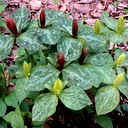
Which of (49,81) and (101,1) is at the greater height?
(101,1)

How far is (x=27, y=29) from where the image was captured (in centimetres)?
112

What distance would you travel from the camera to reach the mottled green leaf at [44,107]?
90 cm

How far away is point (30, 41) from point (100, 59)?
0.46m

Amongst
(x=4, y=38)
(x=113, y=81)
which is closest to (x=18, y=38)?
(x=4, y=38)

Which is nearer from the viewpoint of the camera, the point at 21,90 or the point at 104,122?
the point at 21,90

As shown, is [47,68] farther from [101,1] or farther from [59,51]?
[101,1]

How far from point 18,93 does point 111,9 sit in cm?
203

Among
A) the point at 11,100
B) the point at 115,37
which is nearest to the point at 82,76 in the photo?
the point at 115,37

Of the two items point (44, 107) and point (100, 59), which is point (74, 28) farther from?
point (44, 107)

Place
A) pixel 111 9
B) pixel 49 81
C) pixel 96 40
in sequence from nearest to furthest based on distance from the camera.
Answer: pixel 49 81, pixel 96 40, pixel 111 9

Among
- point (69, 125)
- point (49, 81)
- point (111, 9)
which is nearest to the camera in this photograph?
point (49, 81)

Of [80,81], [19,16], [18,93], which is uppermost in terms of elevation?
[19,16]

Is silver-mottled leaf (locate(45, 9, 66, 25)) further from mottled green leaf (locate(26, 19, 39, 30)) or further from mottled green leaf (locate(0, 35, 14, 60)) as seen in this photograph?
mottled green leaf (locate(0, 35, 14, 60))

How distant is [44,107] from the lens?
3.02 ft
